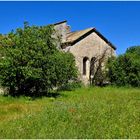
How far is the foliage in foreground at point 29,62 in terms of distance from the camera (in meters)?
23.7

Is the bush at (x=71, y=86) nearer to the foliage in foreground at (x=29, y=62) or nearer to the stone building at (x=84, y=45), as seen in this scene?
the stone building at (x=84, y=45)

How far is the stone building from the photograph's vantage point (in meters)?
38.7

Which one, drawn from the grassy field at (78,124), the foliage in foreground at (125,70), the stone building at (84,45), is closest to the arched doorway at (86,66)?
the stone building at (84,45)

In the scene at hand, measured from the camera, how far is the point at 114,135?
1039 centimetres

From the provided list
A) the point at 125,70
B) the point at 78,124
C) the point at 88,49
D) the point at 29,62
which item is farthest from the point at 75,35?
the point at 78,124

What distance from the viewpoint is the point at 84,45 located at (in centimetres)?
3966

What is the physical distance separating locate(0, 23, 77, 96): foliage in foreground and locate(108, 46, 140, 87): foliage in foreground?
11642mm

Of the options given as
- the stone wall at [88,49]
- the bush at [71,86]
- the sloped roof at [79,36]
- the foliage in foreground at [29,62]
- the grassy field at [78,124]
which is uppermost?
the sloped roof at [79,36]

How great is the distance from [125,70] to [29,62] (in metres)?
15.1

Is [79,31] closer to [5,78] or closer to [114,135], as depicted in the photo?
[5,78]

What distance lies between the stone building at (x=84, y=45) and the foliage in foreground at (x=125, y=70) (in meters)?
2.87

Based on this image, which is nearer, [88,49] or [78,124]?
[78,124]

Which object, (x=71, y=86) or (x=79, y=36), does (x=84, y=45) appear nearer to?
(x=79, y=36)

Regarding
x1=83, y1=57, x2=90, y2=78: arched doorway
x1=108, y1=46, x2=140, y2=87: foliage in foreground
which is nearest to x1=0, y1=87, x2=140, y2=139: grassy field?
x1=108, y1=46, x2=140, y2=87: foliage in foreground
